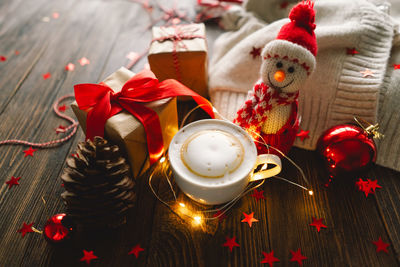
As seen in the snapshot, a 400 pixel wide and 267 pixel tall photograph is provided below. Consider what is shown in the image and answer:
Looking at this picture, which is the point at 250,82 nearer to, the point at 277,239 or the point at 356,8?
the point at 356,8

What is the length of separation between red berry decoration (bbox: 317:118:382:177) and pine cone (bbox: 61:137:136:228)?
1.75 ft

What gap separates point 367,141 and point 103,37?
43.0 inches

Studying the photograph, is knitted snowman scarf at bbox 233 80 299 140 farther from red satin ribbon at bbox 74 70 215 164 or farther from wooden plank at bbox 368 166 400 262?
wooden plank at bbox 368 166 400 262

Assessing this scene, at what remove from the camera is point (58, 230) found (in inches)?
24.6

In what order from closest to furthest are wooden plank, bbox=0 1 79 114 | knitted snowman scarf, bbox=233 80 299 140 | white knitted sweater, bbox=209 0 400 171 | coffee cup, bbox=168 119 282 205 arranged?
coffee cup, bbox=168 119 282 205
knitted snowman scarf, bbox=233 80 299 140
white knitted sweater, bbox=209 0 400 171
wooden plank, bbox=0 1 79 114

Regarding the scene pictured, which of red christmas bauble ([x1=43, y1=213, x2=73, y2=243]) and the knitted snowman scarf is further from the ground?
the knitted snowman scarf

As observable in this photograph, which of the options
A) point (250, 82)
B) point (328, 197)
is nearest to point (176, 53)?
point (250, 82)

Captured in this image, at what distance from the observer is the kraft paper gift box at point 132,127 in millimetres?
628

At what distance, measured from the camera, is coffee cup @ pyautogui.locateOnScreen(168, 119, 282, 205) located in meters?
0.55

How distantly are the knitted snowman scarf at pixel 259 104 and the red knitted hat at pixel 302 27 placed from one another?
0.12 m

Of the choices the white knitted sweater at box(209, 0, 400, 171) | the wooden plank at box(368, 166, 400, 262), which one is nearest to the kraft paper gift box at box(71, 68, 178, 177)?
the white knitted sweater at box(209, 0, 400, 171)

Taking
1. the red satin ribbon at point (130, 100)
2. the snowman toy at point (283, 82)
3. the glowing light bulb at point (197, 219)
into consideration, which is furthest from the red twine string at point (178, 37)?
the glowing light bulb at point (197, 219)

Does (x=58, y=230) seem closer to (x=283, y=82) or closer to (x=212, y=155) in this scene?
(x=212, y=155)

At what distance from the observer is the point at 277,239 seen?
0.67 m
